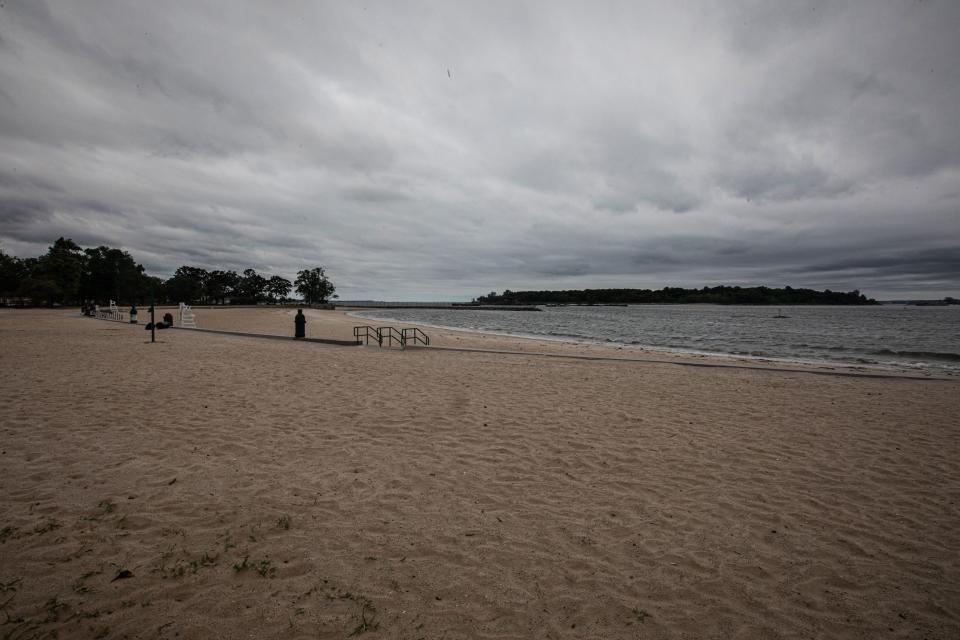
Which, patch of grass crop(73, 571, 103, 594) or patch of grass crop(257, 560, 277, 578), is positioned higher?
patch of grass crop(73, 571, 103, 594)

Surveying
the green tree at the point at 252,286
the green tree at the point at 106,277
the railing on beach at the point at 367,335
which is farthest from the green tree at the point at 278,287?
the railing on beach at the point at 367,335

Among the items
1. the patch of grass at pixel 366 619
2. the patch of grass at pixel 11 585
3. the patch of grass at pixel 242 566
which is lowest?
the patch of grass at pixel 366 619

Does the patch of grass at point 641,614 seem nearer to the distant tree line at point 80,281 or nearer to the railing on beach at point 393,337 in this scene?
the railing on beach at point 393,337

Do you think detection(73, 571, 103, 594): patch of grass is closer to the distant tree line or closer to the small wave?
the small wave

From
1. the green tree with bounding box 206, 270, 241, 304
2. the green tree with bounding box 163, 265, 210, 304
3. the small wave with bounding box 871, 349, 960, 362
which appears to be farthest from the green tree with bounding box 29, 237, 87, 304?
the small wave with bounding box 871, 349, 960, 362

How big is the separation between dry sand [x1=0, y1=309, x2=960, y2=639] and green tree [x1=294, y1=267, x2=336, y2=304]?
563ft

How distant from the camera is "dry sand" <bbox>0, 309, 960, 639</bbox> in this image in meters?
3.21

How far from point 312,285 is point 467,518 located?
7065 inches

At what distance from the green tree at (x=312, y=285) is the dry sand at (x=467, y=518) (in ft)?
563

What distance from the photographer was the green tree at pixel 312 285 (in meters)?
170

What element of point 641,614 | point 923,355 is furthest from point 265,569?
point 923,355

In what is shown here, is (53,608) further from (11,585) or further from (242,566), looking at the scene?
(242,566)

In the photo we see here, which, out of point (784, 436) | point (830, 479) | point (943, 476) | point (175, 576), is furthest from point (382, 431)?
point (943, 476)

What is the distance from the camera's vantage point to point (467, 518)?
455 centimetres
